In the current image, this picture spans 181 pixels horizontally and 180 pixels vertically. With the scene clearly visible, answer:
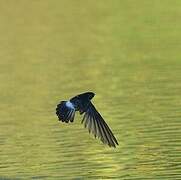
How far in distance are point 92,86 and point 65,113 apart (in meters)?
6.63

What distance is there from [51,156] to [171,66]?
5.97 m

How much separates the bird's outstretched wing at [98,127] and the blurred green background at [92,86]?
107cm

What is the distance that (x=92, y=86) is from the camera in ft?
47.6

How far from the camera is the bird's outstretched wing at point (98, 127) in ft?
25.6

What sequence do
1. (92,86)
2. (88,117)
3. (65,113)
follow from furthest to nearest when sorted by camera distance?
(92,86) → (88,117) → (65,113)

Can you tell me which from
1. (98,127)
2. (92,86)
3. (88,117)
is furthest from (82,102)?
(92,86)

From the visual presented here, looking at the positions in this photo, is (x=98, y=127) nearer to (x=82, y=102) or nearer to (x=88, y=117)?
Answer: (x=88, y=117)

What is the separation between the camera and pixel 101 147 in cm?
1048

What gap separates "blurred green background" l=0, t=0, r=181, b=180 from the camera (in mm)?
9789

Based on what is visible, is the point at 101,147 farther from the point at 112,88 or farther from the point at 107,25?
the point at 107,25

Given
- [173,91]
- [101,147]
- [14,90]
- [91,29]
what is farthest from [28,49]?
[101,147]

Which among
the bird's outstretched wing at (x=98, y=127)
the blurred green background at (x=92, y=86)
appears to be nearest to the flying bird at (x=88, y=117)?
the bird's outstretched wing at (x=98, y=127)

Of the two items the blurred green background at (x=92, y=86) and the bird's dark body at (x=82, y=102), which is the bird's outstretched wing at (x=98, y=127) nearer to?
the bird's dark body at (x=82, y=102)

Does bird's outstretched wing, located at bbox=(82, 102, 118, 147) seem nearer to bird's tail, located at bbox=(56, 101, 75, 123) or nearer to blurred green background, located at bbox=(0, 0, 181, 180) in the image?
bird's tail, located at bbox=(56, 101, 75, 123)
